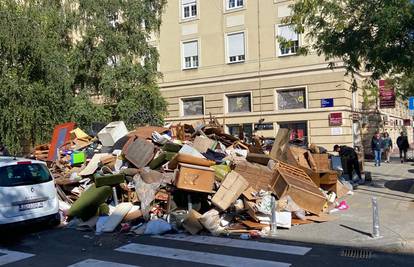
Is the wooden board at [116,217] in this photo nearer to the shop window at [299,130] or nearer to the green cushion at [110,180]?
the green cushion at [110,180]

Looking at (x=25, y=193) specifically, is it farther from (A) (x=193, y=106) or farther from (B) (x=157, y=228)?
(A) (x=193, y=106)

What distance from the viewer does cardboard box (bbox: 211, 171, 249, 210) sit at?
980 cm

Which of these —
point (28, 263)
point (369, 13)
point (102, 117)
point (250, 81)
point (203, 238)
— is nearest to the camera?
point (28, 263)

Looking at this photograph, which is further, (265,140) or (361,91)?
(361,91)

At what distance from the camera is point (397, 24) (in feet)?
35.3

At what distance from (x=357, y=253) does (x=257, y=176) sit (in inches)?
147

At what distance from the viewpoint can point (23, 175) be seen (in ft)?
32.1

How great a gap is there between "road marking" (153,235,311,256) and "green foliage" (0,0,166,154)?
44.7ft

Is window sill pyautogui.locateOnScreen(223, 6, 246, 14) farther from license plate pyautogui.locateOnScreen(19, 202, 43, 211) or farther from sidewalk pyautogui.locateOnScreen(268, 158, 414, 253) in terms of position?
license plate pyautogui.locateOnScreen(19, 202, 43, 211)

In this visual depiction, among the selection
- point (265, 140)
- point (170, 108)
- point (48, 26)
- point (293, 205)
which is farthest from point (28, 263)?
point (170, 108)

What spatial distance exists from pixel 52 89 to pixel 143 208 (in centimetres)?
1280

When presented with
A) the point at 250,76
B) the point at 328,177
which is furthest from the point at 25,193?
the point at 250,76

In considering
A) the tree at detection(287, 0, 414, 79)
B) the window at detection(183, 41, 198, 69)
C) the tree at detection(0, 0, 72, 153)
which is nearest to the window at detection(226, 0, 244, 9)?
the window at detection(183, 41, 198, 69)

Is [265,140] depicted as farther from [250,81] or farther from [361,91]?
[361,91]
